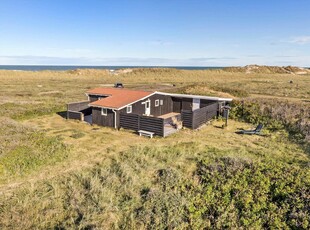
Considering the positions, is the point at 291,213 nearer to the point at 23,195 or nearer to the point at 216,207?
the point at 216,207

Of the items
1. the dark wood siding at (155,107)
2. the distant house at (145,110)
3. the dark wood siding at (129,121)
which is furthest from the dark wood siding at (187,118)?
the dark wood siding at (155,107)

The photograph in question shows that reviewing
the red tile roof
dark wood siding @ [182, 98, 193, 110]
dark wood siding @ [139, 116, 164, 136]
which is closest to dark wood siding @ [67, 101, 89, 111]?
the red tile roof

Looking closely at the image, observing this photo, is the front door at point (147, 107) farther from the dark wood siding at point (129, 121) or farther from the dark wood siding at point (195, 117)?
the dark wood siding at point (195, 117)

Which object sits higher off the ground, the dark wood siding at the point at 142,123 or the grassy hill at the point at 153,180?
the dark wood siding at the point at 142,123

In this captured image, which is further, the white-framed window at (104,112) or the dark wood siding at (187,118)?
the white-framed window at (104,112)

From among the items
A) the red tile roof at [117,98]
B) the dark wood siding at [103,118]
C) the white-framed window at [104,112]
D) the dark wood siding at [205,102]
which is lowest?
the dark wood siding at [103,118]

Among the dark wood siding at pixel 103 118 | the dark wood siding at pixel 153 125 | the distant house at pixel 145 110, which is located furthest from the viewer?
the dark wood siding at pixel 103 118

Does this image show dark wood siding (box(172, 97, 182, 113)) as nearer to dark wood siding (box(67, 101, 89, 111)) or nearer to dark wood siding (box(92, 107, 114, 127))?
dark wood siding (box(92, 107, 114, 127))

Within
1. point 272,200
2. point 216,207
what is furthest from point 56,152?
point 272,200

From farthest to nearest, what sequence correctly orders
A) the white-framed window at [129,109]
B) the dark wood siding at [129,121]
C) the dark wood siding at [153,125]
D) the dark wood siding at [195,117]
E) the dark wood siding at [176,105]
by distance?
the dark wood siding at [176,105] < the white-framed window at [129,109] < the dark wood siding at [195,117] < the dark wood siding at [129,121] < the dark wood siding at [153,125]
